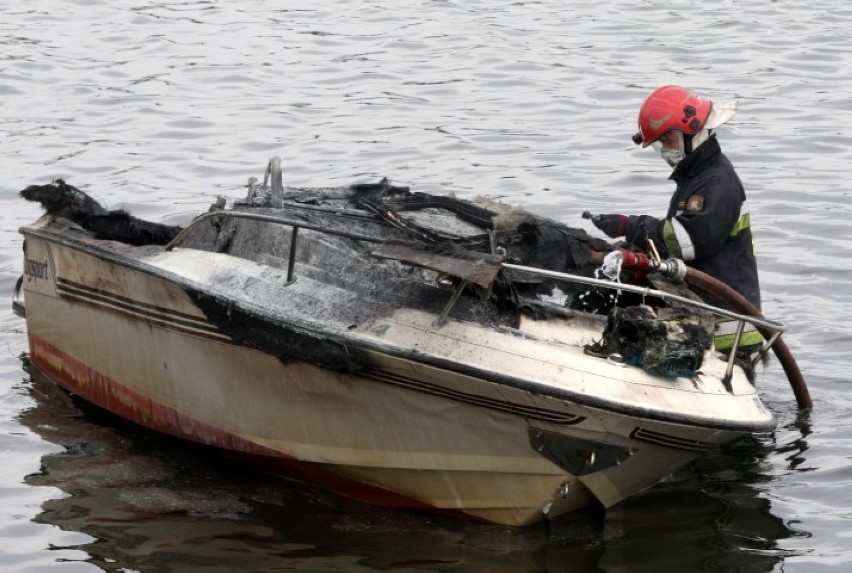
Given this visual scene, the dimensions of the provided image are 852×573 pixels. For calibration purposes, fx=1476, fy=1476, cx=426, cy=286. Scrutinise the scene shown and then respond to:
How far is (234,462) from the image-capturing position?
7.70 m

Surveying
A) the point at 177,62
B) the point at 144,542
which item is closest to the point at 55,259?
the point at 144,542

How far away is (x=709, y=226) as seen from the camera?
731 centimetres

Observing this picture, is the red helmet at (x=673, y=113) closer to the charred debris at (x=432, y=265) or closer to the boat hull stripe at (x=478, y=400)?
the charred debris at (x=432, y=265)

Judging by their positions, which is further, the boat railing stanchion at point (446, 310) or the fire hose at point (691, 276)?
the fire hose at point (691, 276)

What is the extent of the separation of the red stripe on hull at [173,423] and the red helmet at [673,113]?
2191mm

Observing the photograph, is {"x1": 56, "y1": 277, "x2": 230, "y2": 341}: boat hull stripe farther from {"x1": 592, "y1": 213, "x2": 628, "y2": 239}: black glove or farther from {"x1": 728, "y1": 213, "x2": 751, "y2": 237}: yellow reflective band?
{"x1": 728, "y1": 213, "x2": 751, "y2": 237}: yellow reflective band

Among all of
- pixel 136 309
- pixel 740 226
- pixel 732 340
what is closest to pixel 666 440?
pixel 732 340

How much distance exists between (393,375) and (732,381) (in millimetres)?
1524

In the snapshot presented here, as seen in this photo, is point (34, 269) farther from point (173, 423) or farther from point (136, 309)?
point (173, 423)

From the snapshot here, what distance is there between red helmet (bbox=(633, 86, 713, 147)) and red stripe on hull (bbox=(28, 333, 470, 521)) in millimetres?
2191

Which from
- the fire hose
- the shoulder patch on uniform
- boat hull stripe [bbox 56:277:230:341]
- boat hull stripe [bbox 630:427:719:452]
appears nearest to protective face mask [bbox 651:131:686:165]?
the shoulder patch on uniform

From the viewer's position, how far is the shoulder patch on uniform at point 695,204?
24.1ft

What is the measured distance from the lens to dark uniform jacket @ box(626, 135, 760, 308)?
24.0 ft

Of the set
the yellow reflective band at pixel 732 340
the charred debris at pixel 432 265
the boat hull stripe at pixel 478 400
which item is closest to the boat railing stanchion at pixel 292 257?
the charred debris at pixel 432 265
